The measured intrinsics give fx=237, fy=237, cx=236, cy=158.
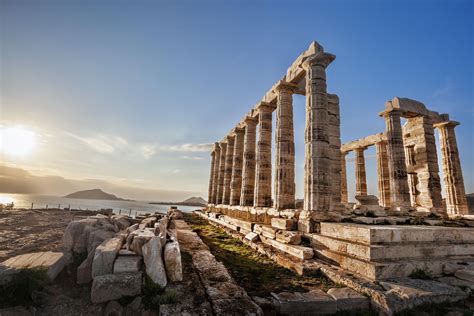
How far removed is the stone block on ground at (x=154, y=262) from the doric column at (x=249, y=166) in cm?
1281

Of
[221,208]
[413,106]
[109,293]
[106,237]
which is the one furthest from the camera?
[221,208]

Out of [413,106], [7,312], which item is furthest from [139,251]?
[413,106]

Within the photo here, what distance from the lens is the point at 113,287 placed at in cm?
385

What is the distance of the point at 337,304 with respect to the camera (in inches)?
164

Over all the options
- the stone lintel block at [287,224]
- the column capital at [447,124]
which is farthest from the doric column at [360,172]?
the stone lintel block at [287,224]

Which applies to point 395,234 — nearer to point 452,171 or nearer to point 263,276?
point 263,276

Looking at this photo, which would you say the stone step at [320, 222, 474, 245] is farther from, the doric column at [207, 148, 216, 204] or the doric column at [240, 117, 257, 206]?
the doric column at [207, 148, 216, 204]

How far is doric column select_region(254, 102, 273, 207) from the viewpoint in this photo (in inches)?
596

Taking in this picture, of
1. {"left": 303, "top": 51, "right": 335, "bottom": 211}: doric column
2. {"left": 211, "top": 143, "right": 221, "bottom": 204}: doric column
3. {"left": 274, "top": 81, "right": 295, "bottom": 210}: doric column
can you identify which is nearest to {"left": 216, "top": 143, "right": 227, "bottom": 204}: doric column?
{"left": 211, "top": 143, "right": 221, "bottom": 204}: doric column

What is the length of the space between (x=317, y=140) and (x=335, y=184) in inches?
285

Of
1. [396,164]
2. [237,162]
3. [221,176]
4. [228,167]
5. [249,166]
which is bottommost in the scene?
[221,176]

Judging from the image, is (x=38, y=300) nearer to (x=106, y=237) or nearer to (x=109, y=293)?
(x=109, y=293)

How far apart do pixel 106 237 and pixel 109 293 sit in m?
2.66

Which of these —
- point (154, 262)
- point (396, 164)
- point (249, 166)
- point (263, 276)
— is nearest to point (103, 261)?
point (154, 262)
